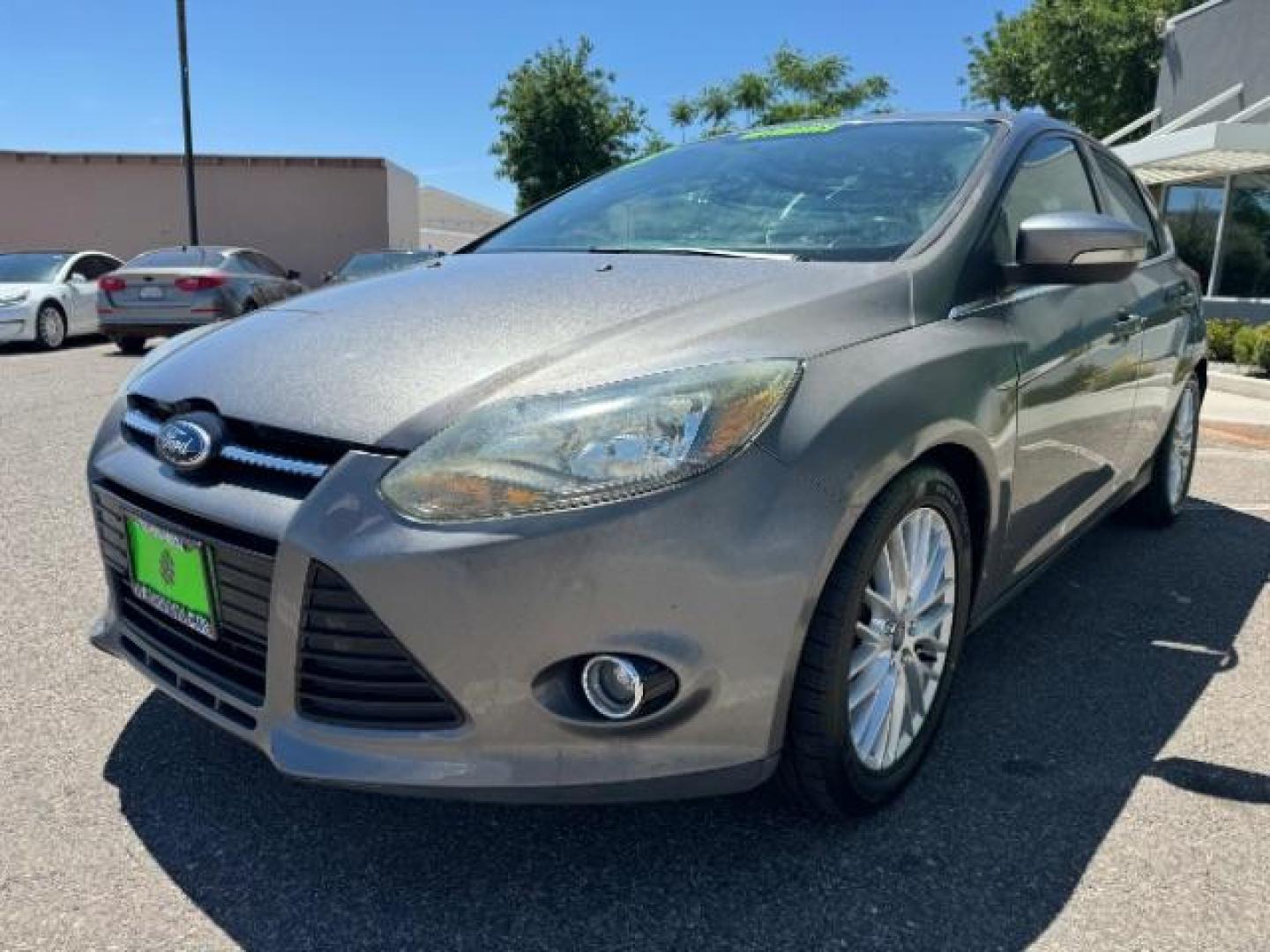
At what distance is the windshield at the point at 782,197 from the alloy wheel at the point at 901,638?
67cm

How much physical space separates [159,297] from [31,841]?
385 inches

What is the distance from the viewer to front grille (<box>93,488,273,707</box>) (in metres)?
1.87

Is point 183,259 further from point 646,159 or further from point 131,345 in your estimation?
point 646,159

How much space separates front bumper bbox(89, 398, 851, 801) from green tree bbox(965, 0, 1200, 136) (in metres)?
27.3

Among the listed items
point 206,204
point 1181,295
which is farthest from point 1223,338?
point 206,204

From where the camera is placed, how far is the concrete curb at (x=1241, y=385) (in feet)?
29.8

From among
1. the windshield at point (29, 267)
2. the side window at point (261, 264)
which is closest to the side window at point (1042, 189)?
the side window at point (261, 264)

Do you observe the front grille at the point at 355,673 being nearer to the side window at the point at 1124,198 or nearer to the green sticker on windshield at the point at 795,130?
the green sticker on windshield at the point at 795,130

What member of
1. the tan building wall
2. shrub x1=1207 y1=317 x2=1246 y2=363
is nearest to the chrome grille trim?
shrub x1=1207 y1=317 x2=1246 y2=363

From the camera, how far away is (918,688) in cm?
232

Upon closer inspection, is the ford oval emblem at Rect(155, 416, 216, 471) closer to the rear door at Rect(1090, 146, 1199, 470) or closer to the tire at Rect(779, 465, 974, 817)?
the tire at Rect(779, 465, 974, 817)

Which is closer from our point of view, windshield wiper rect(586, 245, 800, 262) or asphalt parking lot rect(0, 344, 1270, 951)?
asphalt parking lot rect(0, 344, 1270, 951)

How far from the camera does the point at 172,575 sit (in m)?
2.06

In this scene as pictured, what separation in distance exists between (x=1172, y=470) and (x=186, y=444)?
3994mm
